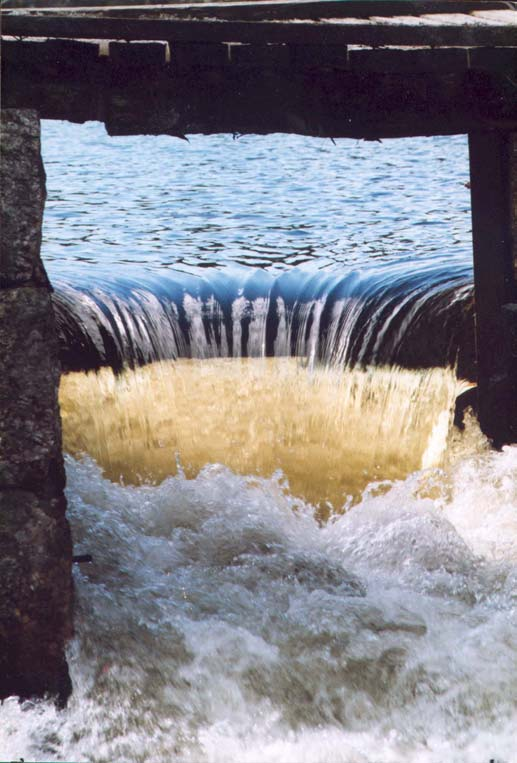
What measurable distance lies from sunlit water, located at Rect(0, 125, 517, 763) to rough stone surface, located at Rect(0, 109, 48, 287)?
1.47 meters

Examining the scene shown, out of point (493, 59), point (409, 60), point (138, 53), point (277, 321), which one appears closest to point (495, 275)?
point (277, 321)

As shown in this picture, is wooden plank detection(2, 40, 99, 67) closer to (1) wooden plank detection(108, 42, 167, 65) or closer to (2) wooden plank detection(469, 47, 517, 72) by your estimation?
(1) wooden plank detection(108, 42, 167, 65)

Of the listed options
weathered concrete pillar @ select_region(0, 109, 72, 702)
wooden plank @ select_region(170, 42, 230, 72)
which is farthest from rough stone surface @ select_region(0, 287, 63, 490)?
wooden plank @ select_region(170, 42, 230, 72)

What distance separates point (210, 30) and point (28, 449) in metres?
1.58

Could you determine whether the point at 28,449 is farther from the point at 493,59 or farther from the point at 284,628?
the point at 493,59

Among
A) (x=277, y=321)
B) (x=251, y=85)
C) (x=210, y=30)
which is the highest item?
(x=210, y=30)

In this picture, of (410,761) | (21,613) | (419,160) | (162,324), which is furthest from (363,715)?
(419,160)

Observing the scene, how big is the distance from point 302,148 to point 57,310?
21.6 ft

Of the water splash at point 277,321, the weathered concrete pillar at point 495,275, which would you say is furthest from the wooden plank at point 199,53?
the water splash at point 277,321

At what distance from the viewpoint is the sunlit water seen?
371 cm

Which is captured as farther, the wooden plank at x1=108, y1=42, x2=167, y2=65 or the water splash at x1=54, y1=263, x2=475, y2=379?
the water splash at x1=54, y1=263, x2=475, y2=379

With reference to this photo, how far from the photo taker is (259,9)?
3684mm

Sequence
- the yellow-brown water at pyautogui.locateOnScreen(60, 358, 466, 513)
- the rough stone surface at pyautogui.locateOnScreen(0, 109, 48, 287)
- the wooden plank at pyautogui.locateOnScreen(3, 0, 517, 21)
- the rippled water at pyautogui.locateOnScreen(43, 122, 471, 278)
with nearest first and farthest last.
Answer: the rough stone surface at pyautogui.locateOnScreen(0, 109, 48, 287) → the wooden plank at pyautogui.locateOnScreen(3, 0, 517, 21) → the yellow-brown water at pyautogui.locateOnScreen(60, 358, 466, 513) → the rippled water at pyautogui.locateOnScreen(43, 122, 471, 278)

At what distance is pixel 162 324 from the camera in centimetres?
595
